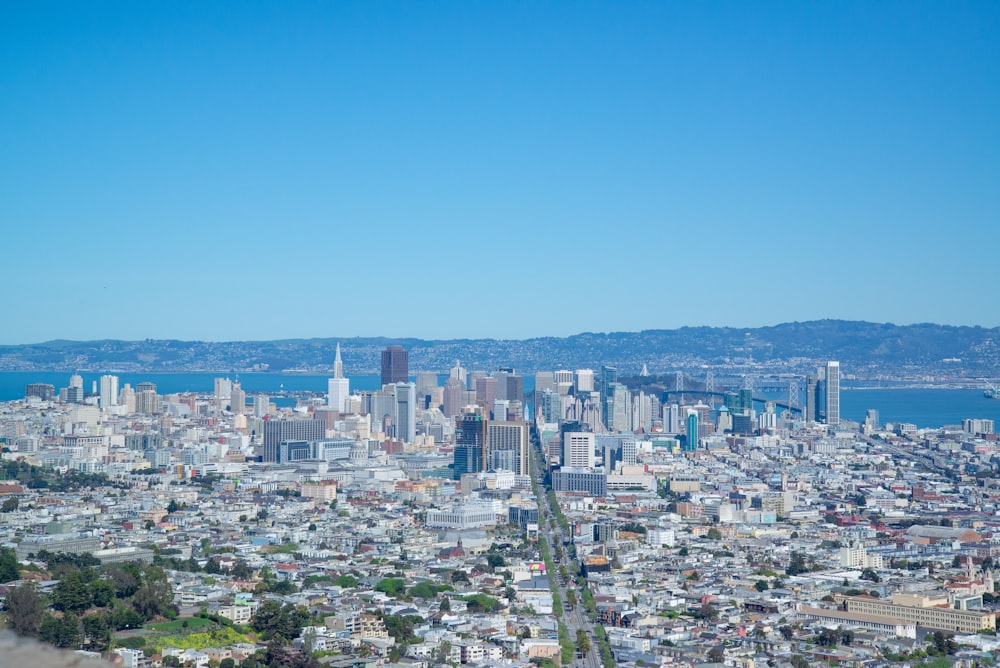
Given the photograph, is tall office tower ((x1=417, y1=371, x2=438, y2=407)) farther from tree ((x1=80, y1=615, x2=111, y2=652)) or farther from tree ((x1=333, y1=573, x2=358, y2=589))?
tree ((x1=80, y1=615, x2=111, y2=652))

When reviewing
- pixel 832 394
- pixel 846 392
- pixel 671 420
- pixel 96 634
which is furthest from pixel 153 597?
pixel 846 392

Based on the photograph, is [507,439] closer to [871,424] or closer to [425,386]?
[871,424]

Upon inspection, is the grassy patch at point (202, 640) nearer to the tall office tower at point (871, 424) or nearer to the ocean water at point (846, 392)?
the tall office tower at point (871, 424)

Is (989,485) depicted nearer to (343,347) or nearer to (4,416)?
(4,416)

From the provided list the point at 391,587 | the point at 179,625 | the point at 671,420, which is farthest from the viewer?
the point at 671,420

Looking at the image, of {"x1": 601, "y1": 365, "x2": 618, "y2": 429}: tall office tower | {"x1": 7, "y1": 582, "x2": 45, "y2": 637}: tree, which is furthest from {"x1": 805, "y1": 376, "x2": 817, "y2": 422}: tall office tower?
{"x1": 7, "y1": 582, "x2": 45, "y2": 637}: tree
